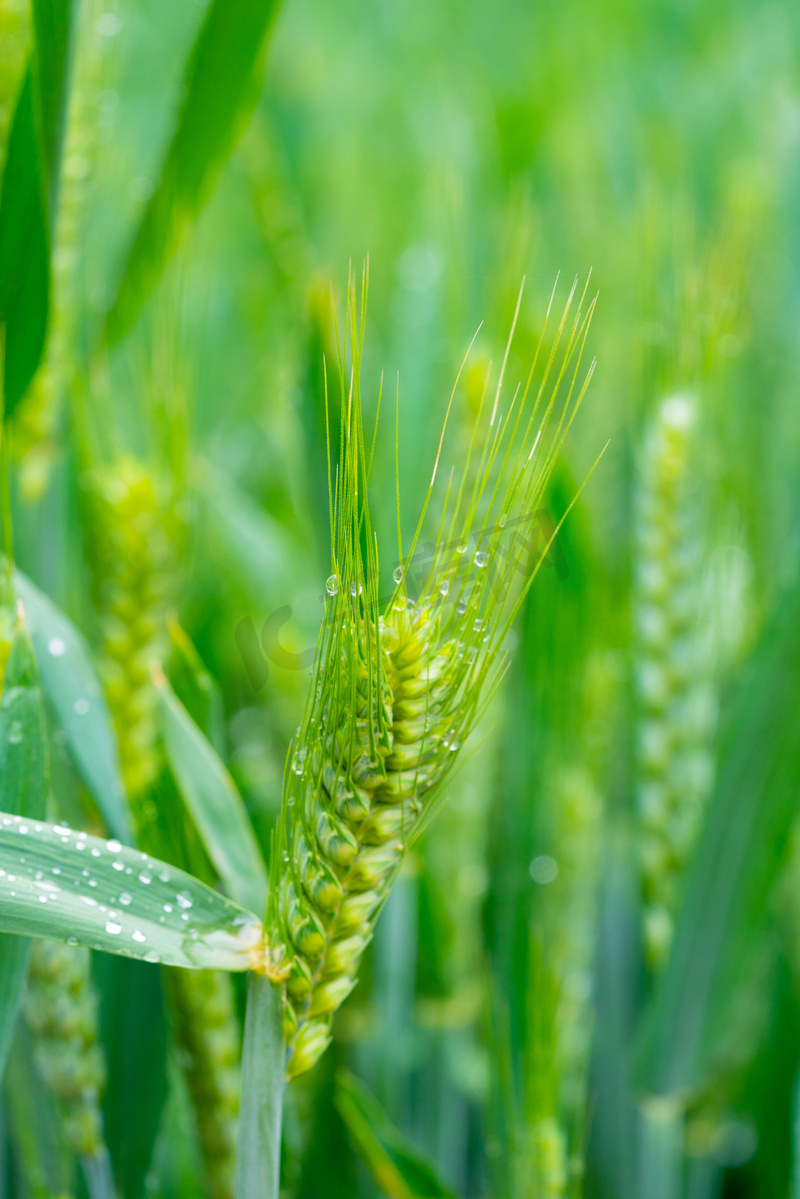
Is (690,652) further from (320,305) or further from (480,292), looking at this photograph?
(480,292)

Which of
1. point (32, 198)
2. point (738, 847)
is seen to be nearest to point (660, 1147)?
point (738, 847)

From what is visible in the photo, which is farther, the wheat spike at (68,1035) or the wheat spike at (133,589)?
the wheat spike at (133,589)

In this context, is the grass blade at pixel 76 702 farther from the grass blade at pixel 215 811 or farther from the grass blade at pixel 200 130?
the grass blade at pixel 200 130

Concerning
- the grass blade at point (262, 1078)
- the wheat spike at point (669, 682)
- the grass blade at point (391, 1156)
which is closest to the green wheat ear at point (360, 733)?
the grass blade at point (262, 1078)

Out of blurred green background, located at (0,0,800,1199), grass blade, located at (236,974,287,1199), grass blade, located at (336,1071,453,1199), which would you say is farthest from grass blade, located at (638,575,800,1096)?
grass blade, located at (236,974,287,1199)

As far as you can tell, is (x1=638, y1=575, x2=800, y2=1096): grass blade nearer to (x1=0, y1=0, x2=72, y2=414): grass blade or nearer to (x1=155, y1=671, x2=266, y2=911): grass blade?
(x1=155, y1=671, x2=266, y2=911): grass blade

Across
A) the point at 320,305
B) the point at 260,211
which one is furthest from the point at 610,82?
the point at 320,305
